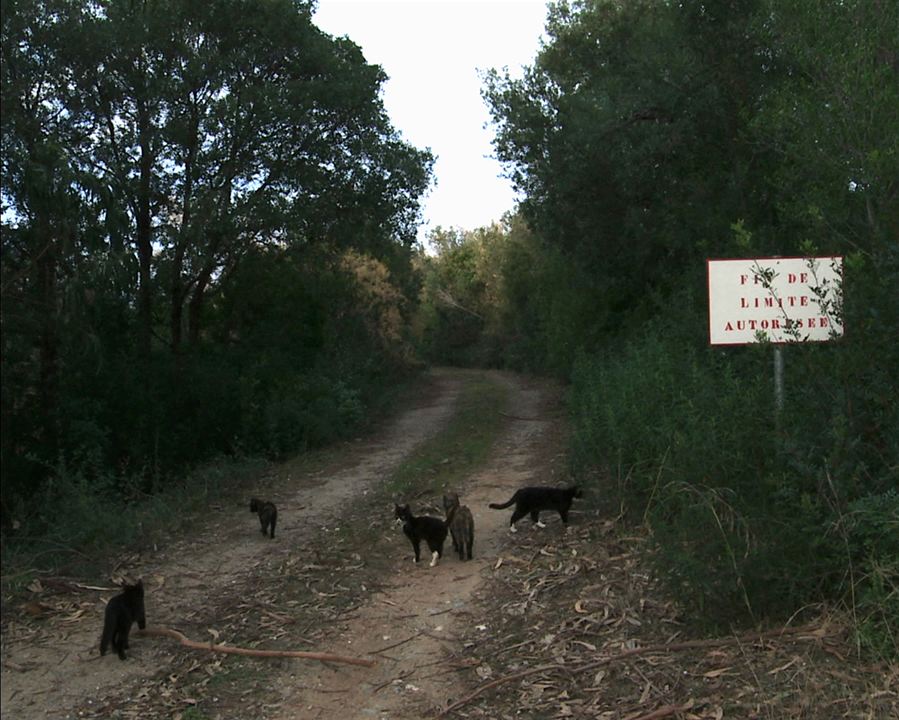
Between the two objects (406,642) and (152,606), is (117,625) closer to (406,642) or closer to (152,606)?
(152,606)

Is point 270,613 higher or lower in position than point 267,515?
lower

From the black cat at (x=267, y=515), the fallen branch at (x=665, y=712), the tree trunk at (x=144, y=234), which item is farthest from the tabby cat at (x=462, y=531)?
the tree trunk at (x=144, y=234)

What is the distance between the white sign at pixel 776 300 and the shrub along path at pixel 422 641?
6.14 ft

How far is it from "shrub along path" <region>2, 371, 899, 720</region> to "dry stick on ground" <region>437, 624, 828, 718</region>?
13mm

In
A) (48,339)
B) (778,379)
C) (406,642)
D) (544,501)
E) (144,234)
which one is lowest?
(406,642)

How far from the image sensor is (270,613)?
6941mm

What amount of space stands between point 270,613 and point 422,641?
138 cm

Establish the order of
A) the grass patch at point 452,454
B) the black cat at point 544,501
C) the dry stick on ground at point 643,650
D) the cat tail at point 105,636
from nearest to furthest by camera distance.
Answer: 1. the dry stick on ground at point 643,650
2. the cat tail at point 105,636
3. the black cat at point 544,501
4. the grass patch at point 452,454

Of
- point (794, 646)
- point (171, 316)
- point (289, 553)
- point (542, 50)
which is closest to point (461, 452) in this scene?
point (289, 553)

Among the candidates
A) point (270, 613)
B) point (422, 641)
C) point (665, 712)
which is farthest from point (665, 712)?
point (270, 613)

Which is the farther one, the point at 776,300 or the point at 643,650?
the point at 776,300

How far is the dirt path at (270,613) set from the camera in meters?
5.42

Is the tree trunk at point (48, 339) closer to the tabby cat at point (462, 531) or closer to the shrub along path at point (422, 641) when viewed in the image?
the shrub along path at point (422, 641)

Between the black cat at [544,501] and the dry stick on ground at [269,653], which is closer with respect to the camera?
the dry stick on ground at [269,653]
